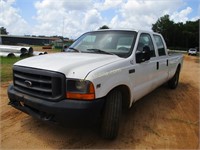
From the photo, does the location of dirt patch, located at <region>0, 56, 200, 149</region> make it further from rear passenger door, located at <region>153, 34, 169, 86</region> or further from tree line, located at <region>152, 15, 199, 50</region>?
tree line, located at <region>152, 15, 199, 50</region>

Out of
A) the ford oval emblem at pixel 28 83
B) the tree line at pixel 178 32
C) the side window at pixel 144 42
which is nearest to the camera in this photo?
the ford oval emblem at pixel 28 83

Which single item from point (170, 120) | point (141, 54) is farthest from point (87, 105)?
point (170, 120)

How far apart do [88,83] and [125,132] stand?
4.63 ft

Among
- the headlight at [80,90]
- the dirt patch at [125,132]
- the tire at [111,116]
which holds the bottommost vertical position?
the dirt patch at [125,132]

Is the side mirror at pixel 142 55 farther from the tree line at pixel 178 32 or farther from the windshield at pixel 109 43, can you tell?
the tree line at pixel 178 32

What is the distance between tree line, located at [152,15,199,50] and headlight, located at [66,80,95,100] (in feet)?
235

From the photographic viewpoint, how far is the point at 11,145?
319 centimetres

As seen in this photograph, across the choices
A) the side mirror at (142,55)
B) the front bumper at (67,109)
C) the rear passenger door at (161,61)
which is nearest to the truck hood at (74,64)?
the front bumper at (67,109)

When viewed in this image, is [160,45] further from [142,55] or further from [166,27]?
[166,27]

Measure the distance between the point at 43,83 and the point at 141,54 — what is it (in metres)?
1.92

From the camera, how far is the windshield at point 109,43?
3.98 meters

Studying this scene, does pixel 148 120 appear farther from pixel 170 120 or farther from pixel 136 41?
pixel 136 41

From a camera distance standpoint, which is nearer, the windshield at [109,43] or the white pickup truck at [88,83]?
the white pickup truck at [88,83]

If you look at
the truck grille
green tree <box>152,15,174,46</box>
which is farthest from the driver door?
green tree <box>152,15,174,46</box>
